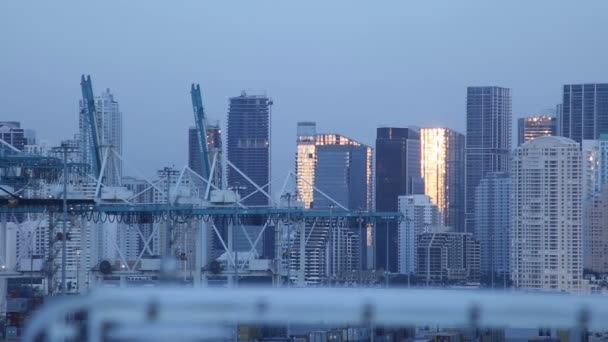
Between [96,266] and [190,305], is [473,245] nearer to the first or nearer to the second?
[96,266]

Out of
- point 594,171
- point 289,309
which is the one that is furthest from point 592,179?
point 289,309

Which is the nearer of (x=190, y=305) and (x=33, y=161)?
(x=190, y=305)

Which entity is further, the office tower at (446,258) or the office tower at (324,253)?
the office tower at (446,258)

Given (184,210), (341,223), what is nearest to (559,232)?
(341,223)

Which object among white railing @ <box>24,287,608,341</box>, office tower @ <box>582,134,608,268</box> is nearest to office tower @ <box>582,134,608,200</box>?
office tower @ <box>582,134,608,268</box>

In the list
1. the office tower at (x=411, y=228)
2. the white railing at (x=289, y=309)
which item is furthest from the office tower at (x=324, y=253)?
the white railing at (x=289, y=309)

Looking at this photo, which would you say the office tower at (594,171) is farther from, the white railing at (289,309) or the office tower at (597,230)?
the white railing at (289,309)
